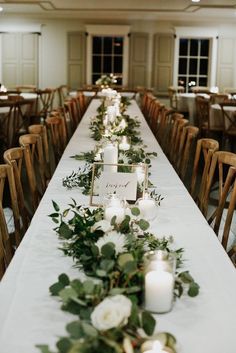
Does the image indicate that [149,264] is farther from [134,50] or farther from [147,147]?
[134,50]

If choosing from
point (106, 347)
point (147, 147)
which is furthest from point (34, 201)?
point (106, 347)

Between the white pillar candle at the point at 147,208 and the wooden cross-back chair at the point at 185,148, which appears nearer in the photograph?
the white pillar candle at the point at 147,208

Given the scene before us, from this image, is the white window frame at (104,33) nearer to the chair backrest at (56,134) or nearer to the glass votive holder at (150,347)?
the chair backrest at (56,134)

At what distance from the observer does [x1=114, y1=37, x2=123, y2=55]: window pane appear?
1352 cm

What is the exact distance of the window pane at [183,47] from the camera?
44.2 feet

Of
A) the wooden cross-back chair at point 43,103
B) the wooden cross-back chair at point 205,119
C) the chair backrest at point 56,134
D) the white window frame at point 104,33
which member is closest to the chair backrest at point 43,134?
the chair backrest at point 56,134

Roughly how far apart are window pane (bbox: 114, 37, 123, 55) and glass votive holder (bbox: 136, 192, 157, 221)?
11809 mm

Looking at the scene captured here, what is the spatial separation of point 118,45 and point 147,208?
1186 centimetres

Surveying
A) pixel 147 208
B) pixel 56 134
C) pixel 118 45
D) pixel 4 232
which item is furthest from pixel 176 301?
pixel 118 45

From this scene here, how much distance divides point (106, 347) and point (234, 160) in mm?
2124

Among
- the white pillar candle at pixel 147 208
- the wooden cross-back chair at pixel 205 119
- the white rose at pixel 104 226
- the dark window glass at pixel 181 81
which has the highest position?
the dark window glass at pixel 181 81

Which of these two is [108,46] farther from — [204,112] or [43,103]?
[204,112]

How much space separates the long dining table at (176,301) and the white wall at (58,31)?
446 inches

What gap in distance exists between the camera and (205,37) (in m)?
13.2
